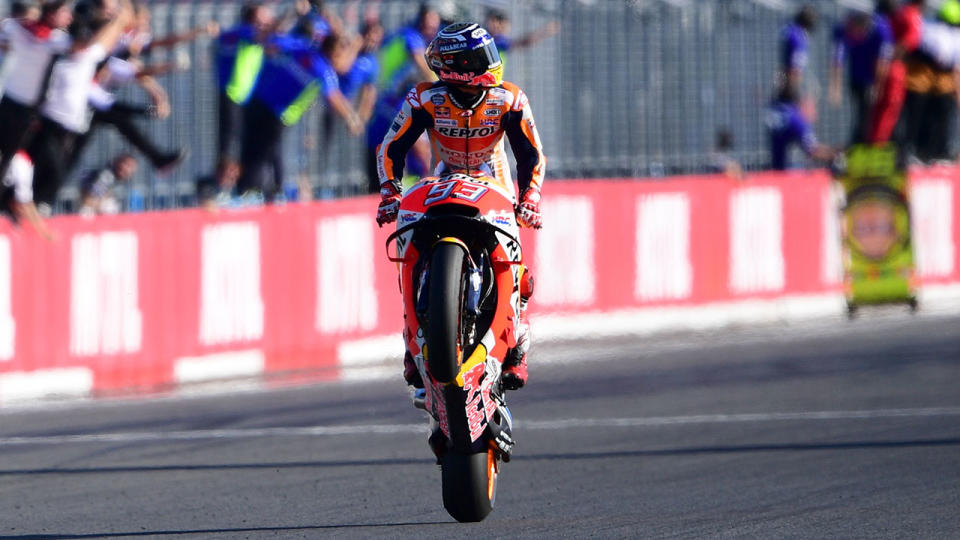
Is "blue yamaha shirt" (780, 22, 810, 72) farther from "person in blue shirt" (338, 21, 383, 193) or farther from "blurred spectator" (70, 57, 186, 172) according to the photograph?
"blurred spectator" (70, 57, 186, 172)

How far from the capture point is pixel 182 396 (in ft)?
43.3

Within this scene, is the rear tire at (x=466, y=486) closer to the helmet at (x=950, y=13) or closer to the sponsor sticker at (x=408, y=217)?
the sponsor sticker at (x=408, y=217)

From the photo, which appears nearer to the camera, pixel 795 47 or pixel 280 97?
pixel 280 97

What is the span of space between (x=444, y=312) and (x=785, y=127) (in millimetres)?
13627

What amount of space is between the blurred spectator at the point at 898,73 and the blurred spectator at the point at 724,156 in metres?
2.16

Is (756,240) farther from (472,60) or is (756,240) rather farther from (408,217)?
(408,217)

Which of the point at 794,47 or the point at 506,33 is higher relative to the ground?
the point at 794,47

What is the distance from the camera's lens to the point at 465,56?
8.07m

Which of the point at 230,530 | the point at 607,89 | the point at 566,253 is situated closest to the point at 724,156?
the point at 607,89

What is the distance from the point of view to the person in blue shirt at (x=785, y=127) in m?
20.3

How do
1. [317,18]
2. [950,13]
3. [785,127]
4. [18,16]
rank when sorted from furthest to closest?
[950,13] < [785,127] < [317,18] < [18,16]

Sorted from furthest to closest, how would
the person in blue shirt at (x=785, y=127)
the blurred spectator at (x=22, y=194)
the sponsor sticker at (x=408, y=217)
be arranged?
the person in blue shirt at (x=785, y=127), the blurred spectator at (x=22, y=194), the sponsor sticker at (x=408, y=217)

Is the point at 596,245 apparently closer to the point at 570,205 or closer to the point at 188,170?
the point at 570,205

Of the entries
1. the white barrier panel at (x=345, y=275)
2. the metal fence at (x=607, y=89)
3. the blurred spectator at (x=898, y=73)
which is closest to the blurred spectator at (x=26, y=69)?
the metal fence at (x=607, y=89)
